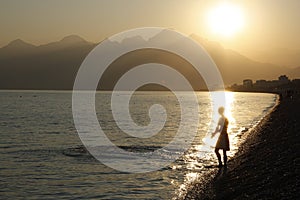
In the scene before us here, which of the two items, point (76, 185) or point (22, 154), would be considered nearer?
point (76, 185)

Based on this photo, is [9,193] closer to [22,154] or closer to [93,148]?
[22,154]

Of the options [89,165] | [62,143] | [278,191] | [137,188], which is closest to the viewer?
[278,191]

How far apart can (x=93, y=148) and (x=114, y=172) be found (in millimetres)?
9071

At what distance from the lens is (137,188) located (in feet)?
52.4

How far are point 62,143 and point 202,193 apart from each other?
62.3 ft

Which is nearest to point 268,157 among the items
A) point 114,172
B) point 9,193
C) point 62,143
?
point 114,172

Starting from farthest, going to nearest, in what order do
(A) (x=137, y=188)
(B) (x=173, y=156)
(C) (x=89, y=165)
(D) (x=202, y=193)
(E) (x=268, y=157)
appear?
(B) (x=173, y=156)
(C) (x=89, y=165)
(E) (x=268, y=157)
(A) (x=137, y=188)
(D) (x=202, y=193)

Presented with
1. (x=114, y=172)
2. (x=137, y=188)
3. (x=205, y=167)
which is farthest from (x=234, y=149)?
(x=137, y=188)

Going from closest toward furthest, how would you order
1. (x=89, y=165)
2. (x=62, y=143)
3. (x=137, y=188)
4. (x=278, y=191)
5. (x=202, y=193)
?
(x=278, y=191) → (x=202, y=193) → (x=137, y=188) → (x=89, y=165) → (x=62, y=143)

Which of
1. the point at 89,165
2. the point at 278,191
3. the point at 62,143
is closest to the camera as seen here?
the point at 278,191

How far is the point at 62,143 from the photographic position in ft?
103

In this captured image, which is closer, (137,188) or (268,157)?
(137,188)

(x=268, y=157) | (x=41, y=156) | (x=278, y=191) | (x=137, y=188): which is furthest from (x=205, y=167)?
(x=41, y=156)

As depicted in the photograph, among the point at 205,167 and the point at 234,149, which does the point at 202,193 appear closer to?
the point at 205,167
